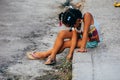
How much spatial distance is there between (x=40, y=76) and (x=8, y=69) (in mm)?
587

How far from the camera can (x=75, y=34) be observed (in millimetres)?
6098

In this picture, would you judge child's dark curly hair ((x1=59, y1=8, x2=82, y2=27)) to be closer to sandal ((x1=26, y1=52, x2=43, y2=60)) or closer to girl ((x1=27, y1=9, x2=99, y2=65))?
girl ((x1=27, y1=9, x2=99, y2=65))

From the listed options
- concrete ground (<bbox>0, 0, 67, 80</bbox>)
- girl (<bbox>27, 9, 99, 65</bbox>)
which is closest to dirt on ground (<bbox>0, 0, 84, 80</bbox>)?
concrete ground (<bbox>0, 0, 67, 80</bbox>)

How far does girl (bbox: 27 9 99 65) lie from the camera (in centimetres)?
594

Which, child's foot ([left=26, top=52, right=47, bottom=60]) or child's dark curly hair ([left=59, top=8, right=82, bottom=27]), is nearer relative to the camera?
child's dark curly hair ([left=59, top=8, right=82, bottom=27])

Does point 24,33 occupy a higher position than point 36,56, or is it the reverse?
point 24,33

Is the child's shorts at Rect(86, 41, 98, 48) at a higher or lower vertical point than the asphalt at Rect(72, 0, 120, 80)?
higher

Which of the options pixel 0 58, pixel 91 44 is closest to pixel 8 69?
pixel 0 58

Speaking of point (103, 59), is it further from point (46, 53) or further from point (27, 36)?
point (27, 36)

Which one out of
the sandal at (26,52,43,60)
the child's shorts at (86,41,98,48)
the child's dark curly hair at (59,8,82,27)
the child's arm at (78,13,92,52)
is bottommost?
the sandal at (26,52,43,60)

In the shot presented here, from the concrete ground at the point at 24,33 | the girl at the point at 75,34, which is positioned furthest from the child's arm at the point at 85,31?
the concrete ground at the point at 24,33

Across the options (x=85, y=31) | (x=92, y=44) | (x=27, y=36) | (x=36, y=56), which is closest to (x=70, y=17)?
(x=85, y=31)

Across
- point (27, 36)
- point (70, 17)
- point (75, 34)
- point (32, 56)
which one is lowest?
point (32, 56)

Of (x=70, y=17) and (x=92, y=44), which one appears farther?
(x=92, y=44)
